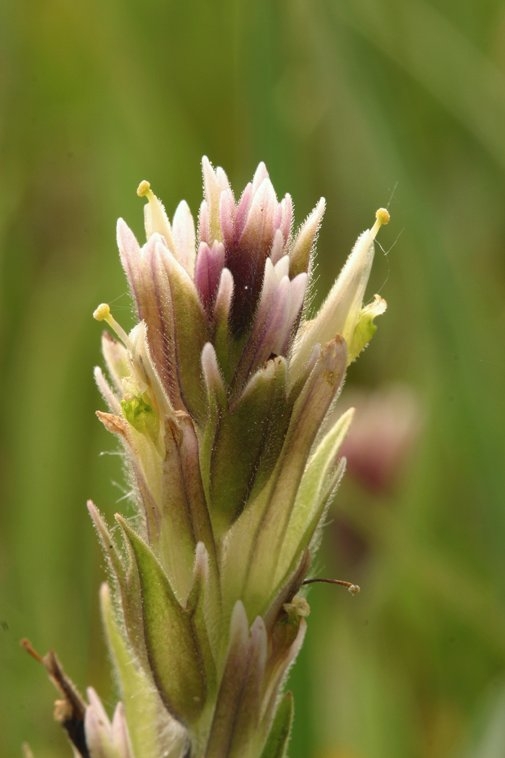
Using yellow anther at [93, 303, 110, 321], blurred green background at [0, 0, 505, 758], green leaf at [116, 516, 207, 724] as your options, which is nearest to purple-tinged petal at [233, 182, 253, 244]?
yellow anther at [93, 303, 110, 321]

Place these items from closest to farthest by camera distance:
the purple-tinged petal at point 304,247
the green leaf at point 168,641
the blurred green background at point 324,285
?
the green leaf at point 168,641 → the purple-tinged petal at point 304,247 → the blurred green background at point 324,285

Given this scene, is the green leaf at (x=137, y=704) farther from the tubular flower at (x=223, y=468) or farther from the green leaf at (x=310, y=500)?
the green leaf at (x=310, y=500)

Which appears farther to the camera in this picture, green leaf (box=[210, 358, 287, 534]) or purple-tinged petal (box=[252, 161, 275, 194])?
purple-tinged petal (box=[252, 161, 275, 194])

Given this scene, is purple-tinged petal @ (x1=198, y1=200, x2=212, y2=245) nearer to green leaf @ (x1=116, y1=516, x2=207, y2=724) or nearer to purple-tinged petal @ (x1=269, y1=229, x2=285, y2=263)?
purple-tinged petal @ (x1=269, y1=229, x2=285, y2=263)

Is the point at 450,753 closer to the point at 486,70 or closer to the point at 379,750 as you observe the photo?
the point at 379,750

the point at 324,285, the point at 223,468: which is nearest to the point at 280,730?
the point at 223,468

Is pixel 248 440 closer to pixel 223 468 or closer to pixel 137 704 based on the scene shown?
pixel 223 468

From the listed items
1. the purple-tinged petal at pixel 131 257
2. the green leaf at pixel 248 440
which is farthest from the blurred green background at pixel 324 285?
the purple-tinged petal at pixel 131 257
